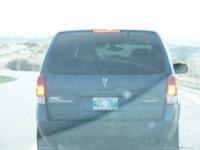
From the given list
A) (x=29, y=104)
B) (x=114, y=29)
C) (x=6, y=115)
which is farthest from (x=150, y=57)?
(x=29, y=104)

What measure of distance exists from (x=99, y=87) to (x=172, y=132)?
110cm

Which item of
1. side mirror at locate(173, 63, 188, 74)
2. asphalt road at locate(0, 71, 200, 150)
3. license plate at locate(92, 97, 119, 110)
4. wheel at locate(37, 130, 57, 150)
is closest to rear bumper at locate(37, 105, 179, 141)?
license plate at locate(92, 97, 119, 110)

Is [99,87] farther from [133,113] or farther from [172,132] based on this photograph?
[172,132]

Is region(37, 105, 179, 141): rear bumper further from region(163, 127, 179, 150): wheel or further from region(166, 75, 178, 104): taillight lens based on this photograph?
region(163, 127, 179, 150): wheel

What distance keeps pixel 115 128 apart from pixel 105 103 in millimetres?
336

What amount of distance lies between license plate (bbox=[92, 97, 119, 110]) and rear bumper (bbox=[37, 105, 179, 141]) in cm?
18

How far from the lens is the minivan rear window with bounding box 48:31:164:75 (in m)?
6.99

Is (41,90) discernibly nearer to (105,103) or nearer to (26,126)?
(105,103)

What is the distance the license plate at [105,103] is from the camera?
7.03 m

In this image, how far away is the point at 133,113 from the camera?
696cm

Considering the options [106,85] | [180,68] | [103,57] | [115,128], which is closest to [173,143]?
[115,128]

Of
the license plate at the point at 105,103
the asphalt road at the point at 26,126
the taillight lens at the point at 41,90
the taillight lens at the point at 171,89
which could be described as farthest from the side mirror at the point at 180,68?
the taillight lens at the point at 41,90

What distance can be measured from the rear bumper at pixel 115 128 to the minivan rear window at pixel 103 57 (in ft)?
1.92

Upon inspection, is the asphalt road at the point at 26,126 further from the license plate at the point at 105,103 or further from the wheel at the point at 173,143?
the license plate at the point at 105,103
